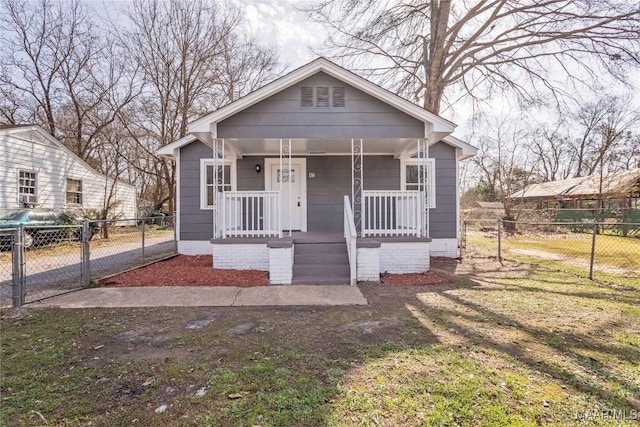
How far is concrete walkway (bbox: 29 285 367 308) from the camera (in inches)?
191

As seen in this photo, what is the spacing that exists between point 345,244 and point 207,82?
1743 centimetres

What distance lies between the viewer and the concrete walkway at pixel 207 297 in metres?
4.86

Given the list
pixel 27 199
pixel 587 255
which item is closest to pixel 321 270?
pixel 587 255

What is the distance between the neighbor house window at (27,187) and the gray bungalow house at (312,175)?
757cm

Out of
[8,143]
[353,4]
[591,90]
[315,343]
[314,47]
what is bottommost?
[315,343]

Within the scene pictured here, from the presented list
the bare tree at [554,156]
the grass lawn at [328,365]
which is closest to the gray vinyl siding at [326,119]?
the grass lawn at [328,365]

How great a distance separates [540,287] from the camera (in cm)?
589

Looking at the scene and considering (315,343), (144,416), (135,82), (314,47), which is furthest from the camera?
(135,82)

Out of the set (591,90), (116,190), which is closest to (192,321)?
(591,90)

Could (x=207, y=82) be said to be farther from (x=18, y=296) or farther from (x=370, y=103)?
(x=18, y=296)

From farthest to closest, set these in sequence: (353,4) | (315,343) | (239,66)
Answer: (239,66), (353,4), (315,343)

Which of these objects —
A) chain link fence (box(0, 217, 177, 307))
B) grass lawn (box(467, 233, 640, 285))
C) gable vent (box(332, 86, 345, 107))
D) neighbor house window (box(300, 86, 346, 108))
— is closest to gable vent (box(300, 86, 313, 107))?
neighbor house window (box(300, 86, 346, 108))

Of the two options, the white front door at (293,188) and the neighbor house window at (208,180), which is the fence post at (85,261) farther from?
the white front door at (293,188)

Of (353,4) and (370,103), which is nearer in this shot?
(370,103)
